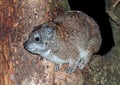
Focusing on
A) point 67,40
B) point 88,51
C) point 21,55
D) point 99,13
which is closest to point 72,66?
point 67,40

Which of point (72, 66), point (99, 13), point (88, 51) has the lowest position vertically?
point (99, 13)

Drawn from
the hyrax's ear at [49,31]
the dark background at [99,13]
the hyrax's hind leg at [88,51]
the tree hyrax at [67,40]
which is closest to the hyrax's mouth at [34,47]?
the tree hyrax at [67,40]

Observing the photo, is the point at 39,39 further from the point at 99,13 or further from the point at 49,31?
the point at 99,13

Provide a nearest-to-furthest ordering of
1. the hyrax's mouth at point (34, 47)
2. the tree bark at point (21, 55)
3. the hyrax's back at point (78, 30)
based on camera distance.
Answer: the hyrax's mouth at point (34, 47) < the tree bark at point (21, 55) < the hyrax's back at point (78, 30)

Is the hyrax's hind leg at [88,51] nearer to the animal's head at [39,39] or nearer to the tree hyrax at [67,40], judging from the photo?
the tree hyrax at [67,40]

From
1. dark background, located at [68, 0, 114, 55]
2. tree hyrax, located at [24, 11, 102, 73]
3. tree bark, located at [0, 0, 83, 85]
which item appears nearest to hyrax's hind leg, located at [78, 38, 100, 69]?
tree hyrax, located at [24, 11, 102, 73]

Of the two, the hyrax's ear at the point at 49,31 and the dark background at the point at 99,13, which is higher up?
the hyrax's ear at the point at 49,31

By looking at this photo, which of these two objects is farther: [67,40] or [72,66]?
[67,40]
